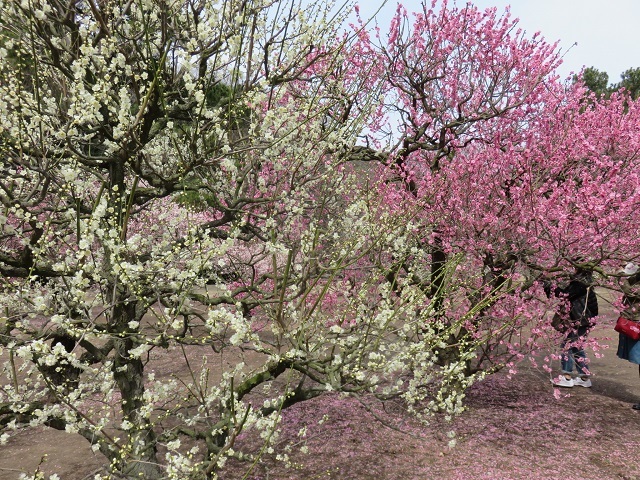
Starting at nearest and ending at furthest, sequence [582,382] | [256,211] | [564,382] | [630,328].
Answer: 1. [630,328]
2. [256,211]
3. [564,382]
4. [582,382]

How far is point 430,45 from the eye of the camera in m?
9.12

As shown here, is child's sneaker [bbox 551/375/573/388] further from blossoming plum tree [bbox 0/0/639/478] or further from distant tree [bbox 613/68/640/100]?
distant tree [bbox 613/68/640/100]

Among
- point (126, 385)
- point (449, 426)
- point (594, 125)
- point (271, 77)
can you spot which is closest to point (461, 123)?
point (594, 125)

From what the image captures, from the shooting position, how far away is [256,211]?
8.08 m

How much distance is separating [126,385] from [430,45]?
324 inches

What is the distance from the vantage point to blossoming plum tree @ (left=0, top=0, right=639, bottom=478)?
12.9 feet

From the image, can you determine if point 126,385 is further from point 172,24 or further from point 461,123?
point 461,123

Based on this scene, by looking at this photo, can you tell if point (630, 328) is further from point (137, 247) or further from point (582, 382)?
point (137, 247)

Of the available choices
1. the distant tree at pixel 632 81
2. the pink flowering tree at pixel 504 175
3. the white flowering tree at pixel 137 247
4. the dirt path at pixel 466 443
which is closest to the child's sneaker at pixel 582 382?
the dirt path at pixel 466 443

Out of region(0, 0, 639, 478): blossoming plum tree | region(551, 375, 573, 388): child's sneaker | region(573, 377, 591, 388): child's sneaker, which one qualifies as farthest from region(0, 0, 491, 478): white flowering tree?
region(573, 377, 591, 388): child's sneaker

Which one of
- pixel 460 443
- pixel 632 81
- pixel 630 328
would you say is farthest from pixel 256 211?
pixel 632 81

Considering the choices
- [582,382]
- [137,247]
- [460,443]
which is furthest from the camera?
[582,382]

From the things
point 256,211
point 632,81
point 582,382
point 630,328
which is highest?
point 632,81

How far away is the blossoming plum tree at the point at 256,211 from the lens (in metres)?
3.92
